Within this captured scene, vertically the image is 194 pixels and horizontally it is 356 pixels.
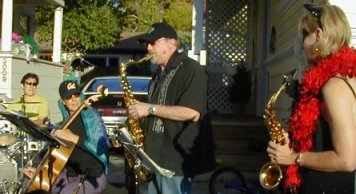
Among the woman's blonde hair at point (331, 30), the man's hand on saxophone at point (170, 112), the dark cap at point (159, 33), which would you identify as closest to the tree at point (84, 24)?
the dark cap at point (159, 33)

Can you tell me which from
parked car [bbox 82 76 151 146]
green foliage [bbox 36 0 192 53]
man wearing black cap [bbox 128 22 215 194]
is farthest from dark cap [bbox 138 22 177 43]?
green foliage [bbox 36 0 192 53]

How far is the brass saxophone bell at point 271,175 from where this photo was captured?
10.0 feet

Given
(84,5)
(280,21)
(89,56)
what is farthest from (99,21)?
(280,21)

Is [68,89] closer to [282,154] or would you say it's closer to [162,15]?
[282,154]

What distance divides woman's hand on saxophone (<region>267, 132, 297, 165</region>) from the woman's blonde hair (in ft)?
1.50

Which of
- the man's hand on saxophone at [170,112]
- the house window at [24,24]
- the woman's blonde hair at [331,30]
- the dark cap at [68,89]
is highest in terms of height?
the house window at [24,24]

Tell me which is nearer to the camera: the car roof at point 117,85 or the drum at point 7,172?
the drum at point 7,172

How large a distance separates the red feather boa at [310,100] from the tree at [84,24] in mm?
26060

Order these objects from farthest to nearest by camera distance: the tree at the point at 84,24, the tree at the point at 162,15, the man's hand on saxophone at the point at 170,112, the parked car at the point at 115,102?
the tree at the point at 162,15, the tree at the point at 84,24, the parked car at the point at 115,102, the man's hand on saxophone at the point at 170,112

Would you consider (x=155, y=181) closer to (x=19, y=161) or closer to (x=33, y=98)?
(x=19, y=161)

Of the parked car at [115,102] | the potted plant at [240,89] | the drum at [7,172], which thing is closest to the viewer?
the drum at [7,172]

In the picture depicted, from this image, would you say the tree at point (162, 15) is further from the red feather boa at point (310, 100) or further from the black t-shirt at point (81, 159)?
the red feather boa at point (310, 100)

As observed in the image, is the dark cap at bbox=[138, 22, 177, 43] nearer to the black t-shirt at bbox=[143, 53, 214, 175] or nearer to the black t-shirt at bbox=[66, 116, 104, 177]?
the black t-shirt at bbox=[143, 53, 214, 175]

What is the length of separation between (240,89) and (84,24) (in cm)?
1523
